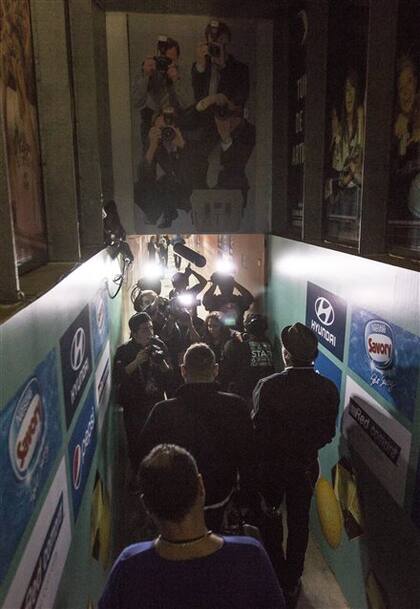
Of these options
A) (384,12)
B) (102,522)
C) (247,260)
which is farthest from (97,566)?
(247,260)

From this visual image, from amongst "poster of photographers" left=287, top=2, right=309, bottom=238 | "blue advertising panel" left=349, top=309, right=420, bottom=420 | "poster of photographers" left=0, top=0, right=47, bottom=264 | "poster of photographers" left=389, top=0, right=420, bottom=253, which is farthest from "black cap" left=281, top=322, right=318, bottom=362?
"poster of photographers" left=287, top=2, right=309, bottom=238

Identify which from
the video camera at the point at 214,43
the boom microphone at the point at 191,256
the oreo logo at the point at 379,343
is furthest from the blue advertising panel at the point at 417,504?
the video camera at the point at 214,43

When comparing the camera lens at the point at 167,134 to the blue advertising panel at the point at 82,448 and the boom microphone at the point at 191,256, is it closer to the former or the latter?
the boom microphone at the point at 191,256

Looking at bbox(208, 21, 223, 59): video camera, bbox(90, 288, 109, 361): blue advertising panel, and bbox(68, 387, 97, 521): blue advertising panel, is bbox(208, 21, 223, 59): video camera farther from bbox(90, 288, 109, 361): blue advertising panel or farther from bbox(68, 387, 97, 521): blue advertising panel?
bbox(68, 387, 97, 521): blue advertising panel

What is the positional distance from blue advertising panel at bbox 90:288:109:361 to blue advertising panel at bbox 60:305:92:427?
248 mm

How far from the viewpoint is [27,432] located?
54.6 inches

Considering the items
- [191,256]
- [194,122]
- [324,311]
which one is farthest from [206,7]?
[324,311]

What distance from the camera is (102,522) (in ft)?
9.11

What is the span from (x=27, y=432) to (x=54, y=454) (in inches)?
15.4

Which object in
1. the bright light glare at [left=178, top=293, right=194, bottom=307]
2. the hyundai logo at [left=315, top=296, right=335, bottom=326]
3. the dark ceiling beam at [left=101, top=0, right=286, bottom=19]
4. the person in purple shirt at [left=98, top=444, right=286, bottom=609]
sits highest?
the dark ceiling beam at [left=101, top=0, right=286, bottom=19]

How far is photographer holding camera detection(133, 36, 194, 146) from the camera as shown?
442 cm

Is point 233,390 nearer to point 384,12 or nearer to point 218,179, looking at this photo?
point 218,179

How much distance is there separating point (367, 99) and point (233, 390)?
245cm

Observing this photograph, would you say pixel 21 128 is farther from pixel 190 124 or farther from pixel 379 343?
pixel 190 124
